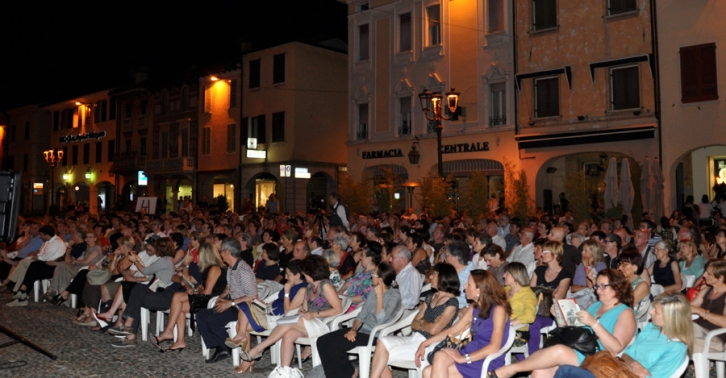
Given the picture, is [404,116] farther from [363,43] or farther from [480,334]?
[480,334]

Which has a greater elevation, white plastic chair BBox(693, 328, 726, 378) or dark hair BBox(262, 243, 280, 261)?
dark hair BBox(262, 243, 280, 261)

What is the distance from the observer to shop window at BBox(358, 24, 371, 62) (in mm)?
27641

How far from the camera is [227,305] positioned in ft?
25.4

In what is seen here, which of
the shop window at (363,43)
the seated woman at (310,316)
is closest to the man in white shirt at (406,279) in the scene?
the seated woman at (310,316)

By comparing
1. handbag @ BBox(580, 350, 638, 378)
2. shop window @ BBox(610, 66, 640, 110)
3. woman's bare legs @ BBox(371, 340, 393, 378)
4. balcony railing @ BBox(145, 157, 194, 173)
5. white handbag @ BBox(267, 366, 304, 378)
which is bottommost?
white handbag @ BBox(267, 366, 304, 378)

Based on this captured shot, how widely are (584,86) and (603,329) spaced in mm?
17572

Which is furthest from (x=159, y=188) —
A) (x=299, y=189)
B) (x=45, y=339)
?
(x=45, y=339)

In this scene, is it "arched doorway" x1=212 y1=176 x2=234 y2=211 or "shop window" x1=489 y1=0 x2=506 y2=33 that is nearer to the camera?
"shop window" x1=489 y1=0 x2=506 y2=33

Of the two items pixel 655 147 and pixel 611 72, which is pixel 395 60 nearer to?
pixel 611 72

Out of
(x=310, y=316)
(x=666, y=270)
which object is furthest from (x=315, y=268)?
(x=666, y=270)

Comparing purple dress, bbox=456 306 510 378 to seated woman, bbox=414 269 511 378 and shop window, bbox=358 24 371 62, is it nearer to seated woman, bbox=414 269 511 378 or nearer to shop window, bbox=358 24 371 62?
seated woman, bbox=414 269 511 378

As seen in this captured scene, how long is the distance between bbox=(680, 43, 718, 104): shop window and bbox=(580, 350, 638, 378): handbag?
55.9 ft

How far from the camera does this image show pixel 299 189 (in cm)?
3206

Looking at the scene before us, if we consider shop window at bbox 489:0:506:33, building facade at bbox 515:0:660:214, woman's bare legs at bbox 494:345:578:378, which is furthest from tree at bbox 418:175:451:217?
woman's bare legs at bbox 494:345:578:378
